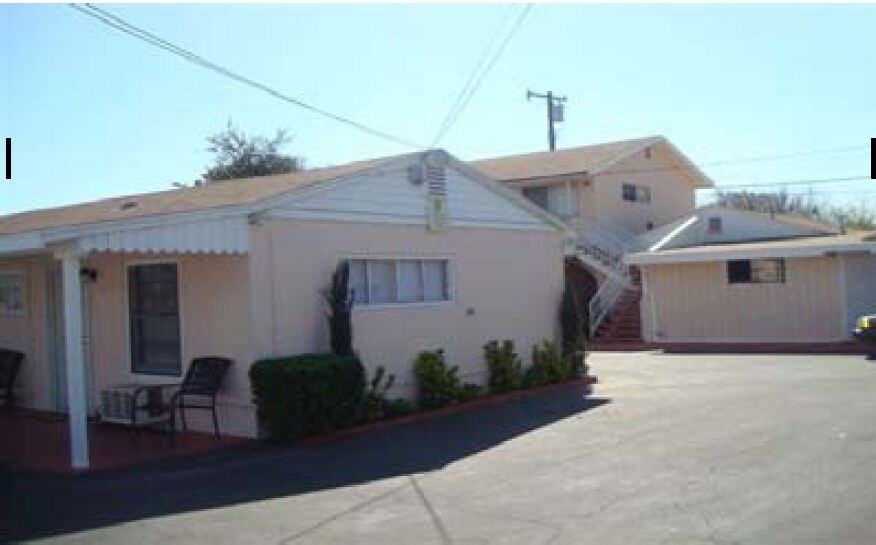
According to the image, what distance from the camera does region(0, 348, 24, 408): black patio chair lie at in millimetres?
16156

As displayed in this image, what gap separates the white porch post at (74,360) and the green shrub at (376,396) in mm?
3788

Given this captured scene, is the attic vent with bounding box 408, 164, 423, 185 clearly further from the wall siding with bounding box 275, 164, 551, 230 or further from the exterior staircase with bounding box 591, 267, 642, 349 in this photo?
the exterior staircase with bounding box 591, 267, 642, 349

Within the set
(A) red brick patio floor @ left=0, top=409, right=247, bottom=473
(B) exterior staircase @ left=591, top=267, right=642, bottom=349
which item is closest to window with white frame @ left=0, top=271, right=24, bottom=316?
(A) red brick patio floor @ left=0, top=409, right=247, bottom=473

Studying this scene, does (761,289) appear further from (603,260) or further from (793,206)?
(793,206)

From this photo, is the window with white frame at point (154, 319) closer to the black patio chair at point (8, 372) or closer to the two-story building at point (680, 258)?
the black patio chair at point (8, 372)

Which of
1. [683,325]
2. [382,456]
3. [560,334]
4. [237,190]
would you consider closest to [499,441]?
[382,456]

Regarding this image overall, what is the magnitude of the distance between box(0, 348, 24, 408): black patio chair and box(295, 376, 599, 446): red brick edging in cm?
639

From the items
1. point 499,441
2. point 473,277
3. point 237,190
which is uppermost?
point 237,190

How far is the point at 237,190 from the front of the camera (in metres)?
15.0

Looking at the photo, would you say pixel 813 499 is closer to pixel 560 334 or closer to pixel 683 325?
pixel 560 334

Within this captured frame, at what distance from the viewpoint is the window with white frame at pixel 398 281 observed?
1454 centimetres

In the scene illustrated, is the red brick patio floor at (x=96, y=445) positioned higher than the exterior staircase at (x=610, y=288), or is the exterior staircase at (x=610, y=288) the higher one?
the exterior staircase at (x=610, y=288)

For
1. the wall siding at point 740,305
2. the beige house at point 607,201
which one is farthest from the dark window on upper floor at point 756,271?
the beige house at point 607,201

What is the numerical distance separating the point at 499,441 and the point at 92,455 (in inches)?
184
